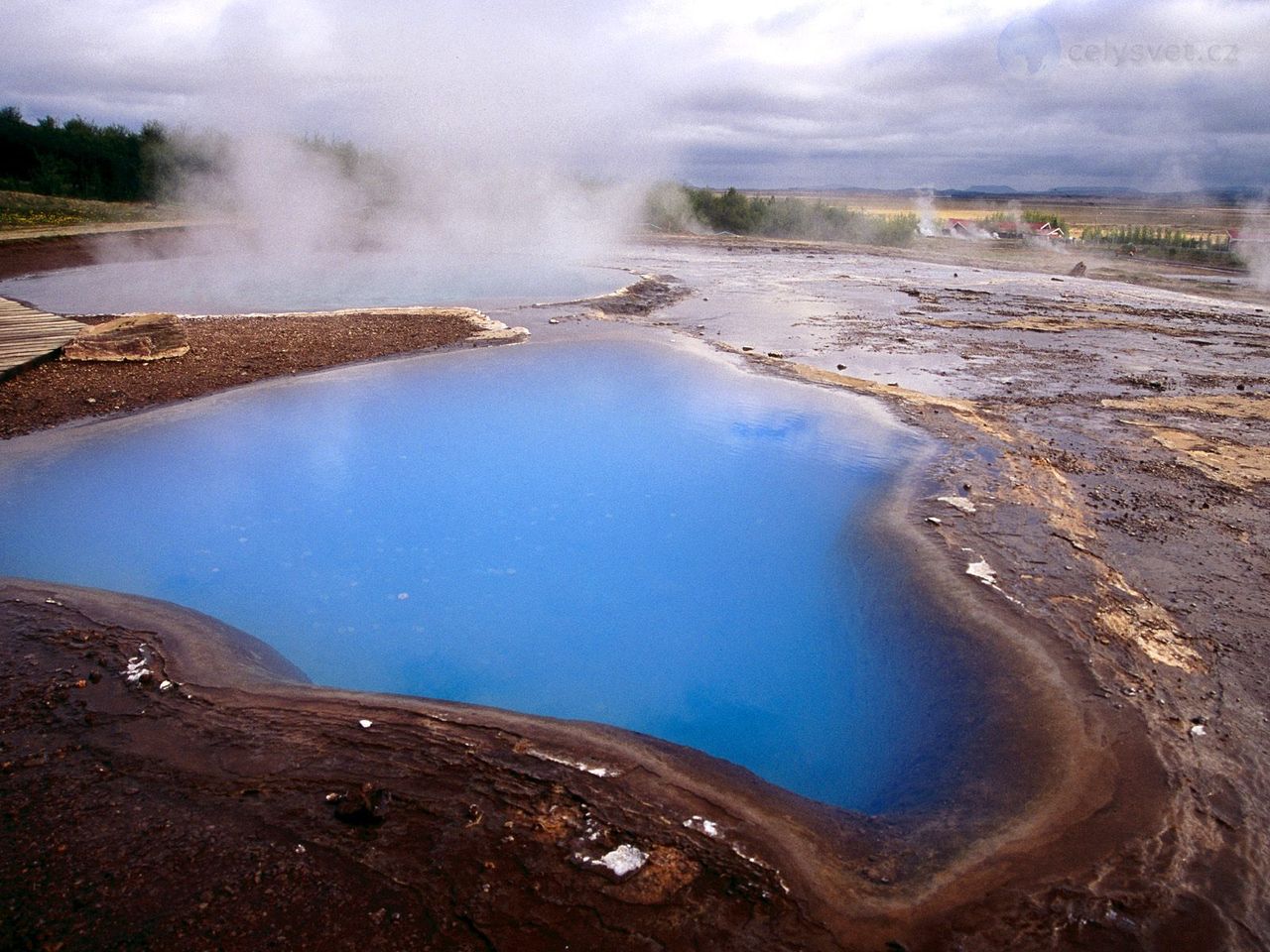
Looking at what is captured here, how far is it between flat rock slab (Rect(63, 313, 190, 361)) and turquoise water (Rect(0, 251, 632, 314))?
3043 millimetres

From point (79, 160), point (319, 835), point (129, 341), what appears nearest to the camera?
point (319, 835)

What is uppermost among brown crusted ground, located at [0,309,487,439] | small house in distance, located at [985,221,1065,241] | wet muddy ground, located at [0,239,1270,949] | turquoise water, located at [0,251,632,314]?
small house in distance, located at [985,221,1065,241]

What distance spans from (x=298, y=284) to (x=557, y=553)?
10912 millimetres

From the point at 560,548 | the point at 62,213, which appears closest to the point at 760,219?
the point at 62,213

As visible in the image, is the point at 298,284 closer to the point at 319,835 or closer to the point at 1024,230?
the point at 319,835

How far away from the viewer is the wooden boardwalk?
706 cm

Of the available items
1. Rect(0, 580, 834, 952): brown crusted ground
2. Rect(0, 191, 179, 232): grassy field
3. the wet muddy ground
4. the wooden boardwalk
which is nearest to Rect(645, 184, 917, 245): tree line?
Rect(0, 191, 179, 232): grassy field

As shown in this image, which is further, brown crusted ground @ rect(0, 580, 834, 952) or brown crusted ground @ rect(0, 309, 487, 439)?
brown crusted ground @ rect(0, 309, 487, 439)

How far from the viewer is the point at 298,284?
1328cm

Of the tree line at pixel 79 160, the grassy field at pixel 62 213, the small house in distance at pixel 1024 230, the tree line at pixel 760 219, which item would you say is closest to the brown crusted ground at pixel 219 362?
the grassy field at pixel 62 213

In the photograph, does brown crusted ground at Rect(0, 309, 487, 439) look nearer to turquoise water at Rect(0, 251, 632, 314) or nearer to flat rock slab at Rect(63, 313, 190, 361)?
flat rock slab at Rect(63, 313, 190, 361)

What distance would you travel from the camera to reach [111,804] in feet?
7.52

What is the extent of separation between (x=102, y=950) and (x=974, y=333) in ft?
36.4

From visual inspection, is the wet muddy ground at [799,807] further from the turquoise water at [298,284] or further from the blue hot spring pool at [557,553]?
the turquoise water at [298,284]
